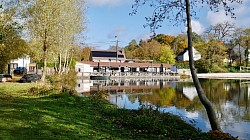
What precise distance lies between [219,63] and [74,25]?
50.3 metres

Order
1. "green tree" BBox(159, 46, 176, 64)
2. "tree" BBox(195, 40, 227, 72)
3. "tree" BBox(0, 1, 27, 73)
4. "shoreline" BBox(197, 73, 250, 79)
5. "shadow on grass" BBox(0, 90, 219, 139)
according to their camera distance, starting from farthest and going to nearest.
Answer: "green tree" BBox(159, 46, 176, 64)
"tree" BBox(195, 40, 227, 72)
"shoreline" BBox(197, 73, 250, 79)
"tree" BBox(0, 1, 27, 73)
"shadow on grass" BBox(0, 90, 219, 139)

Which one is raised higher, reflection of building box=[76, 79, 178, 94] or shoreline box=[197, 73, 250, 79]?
shoreline box=[197, 73, 250, 79]

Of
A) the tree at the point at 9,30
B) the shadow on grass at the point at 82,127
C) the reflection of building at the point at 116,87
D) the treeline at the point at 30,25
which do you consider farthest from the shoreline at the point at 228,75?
the shadow on grass at the point at 82,127

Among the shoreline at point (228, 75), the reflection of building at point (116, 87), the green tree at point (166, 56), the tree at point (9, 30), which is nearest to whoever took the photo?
the tree at point (9, 30)

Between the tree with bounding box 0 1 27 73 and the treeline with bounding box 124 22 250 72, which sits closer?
the tree with bounding box 0 1 27 73

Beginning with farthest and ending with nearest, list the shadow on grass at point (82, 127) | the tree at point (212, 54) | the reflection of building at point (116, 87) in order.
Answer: the tree at point (212, 54), the reflection of building at point (116, 87), the shadow on grass at point (82, 127)

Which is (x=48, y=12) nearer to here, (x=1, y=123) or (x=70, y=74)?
(x=1, y=123)

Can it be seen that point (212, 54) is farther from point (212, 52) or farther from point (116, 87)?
point (116, 87)

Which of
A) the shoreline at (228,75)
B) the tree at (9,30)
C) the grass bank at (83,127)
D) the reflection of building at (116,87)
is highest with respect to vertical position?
the tree at (9,30)

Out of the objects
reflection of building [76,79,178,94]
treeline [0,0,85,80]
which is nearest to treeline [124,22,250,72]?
reflection of building [76,79,178,94]

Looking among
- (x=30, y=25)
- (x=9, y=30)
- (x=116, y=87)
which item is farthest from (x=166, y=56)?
(x=9, y=30)

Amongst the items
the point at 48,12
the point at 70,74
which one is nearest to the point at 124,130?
the point at 48,12

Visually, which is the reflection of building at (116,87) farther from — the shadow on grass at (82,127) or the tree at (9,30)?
the shadow on grass at (82,127)

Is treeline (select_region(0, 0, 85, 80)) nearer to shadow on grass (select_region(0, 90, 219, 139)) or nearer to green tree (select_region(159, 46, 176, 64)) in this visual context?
shadow on grass (select_region(0, 90, 219, 139))
